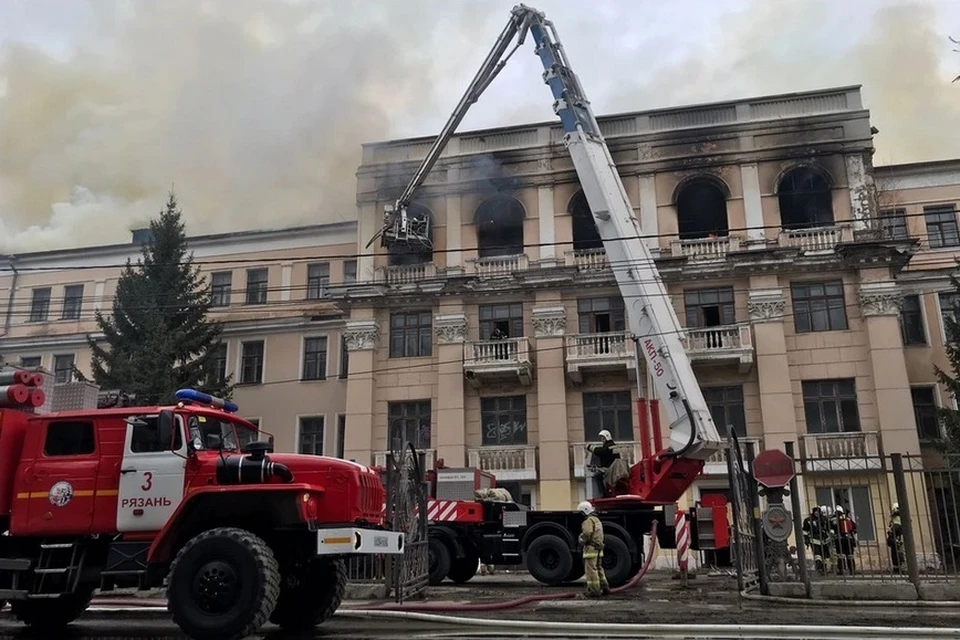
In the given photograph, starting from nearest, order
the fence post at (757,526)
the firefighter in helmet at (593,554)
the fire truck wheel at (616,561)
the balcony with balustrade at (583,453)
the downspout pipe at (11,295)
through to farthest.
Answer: the fence post at (757,526)
the firefighter in helmet at (593,554)
the fire truck wheel at (616,561)
the balcony with balustrade at (583,453)
the downspout pipe at (11,295)

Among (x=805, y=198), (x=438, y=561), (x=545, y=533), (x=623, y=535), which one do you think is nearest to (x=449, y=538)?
(x=438, y=561)

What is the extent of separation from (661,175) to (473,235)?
7184 millimetres

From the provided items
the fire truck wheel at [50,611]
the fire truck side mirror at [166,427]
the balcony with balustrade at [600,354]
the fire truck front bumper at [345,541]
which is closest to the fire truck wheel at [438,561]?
the fire truck wheel at [50,611]

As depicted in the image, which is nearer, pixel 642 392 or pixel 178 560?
pixel 178 560

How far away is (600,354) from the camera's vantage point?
86.6ft

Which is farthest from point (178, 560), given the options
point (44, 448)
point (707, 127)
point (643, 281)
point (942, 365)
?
point (942, 365)

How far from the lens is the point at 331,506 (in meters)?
8.84

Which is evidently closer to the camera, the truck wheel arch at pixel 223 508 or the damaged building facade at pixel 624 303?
the truck wheel arch at pixel 223 508

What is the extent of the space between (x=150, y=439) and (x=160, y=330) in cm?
1920

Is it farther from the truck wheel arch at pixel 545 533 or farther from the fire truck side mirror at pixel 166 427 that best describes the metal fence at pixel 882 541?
the fire truck side mirror at pixel 166 427

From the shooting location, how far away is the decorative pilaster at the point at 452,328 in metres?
28.0

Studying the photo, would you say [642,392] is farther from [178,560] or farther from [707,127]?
[178,560]

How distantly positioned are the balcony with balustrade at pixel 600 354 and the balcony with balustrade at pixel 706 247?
3672 mm

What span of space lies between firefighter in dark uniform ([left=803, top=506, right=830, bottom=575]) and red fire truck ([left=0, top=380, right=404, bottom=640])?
24.1 ft
